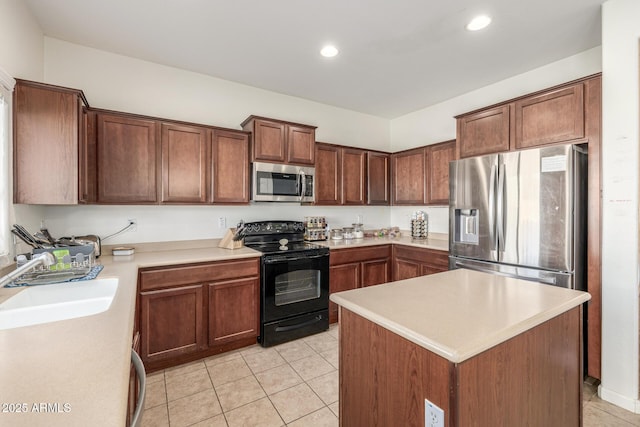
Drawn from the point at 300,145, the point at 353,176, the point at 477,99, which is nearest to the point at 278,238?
the point at 300,145

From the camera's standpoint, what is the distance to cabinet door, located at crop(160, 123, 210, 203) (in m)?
2.77

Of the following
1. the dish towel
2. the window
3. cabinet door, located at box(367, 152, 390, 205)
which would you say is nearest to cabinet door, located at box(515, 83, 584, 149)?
cabinet door, located at box(367, 152, 390, 205)

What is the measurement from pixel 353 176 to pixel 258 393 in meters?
2.77

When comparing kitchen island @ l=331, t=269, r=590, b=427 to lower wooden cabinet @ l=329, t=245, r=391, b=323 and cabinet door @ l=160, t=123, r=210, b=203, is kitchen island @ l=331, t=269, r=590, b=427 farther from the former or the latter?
cabinet door @ l=160, t=123, r=210, b=203

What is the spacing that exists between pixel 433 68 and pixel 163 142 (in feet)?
9.29

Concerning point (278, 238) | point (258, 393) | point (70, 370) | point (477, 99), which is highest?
point (477, 99)

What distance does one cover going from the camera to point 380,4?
2098 mm

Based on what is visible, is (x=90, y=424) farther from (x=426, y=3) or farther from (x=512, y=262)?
(x=512, y=262)

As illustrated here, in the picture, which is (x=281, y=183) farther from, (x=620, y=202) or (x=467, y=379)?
(x=620, y=202)

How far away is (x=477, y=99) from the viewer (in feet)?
11.8

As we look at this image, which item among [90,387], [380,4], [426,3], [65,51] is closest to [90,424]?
[90,387]

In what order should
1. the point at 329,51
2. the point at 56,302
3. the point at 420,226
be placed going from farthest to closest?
the point at 420,226, the point at 329,51, the point at 56,302

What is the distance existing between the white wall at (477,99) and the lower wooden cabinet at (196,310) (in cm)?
306

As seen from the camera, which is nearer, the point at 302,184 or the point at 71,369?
the point at 71,369
